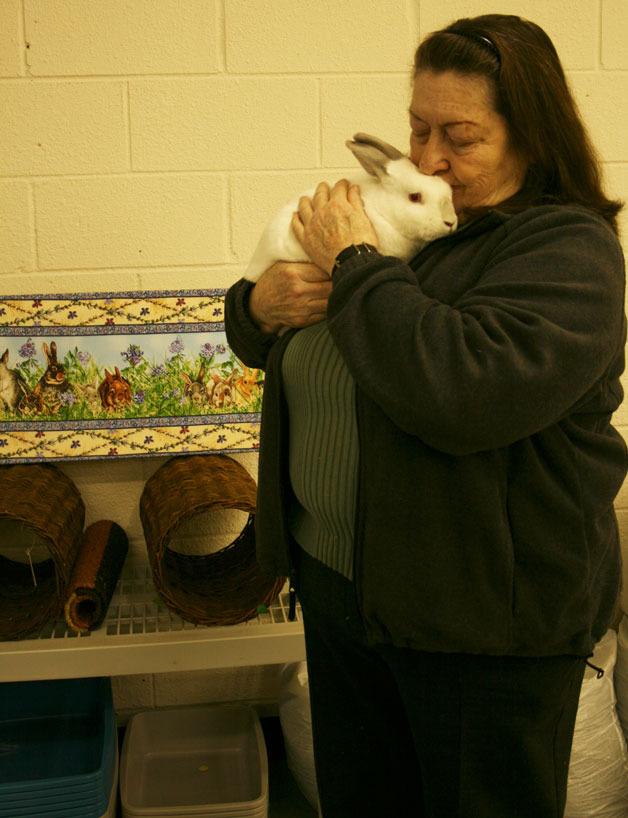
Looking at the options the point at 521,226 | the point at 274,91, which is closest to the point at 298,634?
the point at 521,226

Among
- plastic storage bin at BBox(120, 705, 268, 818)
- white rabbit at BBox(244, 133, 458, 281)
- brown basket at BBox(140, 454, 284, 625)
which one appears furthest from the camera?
plastic storage bin at BBox(120, 705, 268, 818)

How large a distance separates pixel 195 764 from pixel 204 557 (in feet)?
1.71

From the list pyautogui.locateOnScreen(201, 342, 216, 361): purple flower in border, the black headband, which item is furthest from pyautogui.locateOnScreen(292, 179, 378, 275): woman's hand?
pyautogui.locateOnScreen(201, 342, 216, 361): purple flower in border

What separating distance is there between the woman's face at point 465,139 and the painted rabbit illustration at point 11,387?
1.11 m

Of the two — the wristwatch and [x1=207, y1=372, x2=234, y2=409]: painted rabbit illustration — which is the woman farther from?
[x1=207, y1=372, x2=234, y2=409]: painted rabbit illustration

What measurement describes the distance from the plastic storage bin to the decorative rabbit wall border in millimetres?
693

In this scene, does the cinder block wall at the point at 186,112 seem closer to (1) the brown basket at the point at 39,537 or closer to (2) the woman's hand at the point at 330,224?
(1) the brown basket at the point at 39,537

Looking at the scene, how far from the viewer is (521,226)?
95cm

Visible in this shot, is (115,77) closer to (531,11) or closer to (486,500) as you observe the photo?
(531,11)

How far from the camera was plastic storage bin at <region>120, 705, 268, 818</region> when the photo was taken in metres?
1.74

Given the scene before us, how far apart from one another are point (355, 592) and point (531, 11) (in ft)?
5.21

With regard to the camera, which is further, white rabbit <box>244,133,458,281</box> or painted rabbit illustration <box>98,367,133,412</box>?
painted rabbit illustration <box>98,367,133,412</box>

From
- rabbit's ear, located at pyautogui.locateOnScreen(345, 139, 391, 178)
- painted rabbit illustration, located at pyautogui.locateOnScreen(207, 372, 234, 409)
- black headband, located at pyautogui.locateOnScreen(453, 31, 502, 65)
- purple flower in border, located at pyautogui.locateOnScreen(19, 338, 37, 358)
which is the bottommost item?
painted rabbit illustration, located at pyautogui.locateOnScreen(207, 372, 234, 409)

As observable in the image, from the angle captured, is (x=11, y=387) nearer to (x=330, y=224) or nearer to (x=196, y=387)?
(x=196, y=387)
